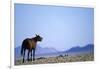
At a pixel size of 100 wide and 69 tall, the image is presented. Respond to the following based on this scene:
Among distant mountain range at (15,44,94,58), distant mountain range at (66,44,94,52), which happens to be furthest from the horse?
distant mountain range at (66,44,94,52)

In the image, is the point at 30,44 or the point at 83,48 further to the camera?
the point at 83,48

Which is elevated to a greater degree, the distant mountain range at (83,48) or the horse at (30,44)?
the horse at (30,44)

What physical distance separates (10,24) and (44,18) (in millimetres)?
353

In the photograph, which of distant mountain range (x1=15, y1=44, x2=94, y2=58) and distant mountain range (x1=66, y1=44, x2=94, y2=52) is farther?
distant mountain range (x1=66, y1=44, x2=94, y2=52)

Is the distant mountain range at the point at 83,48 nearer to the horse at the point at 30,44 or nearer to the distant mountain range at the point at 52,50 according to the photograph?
the distant mountain range at the point at 52,50

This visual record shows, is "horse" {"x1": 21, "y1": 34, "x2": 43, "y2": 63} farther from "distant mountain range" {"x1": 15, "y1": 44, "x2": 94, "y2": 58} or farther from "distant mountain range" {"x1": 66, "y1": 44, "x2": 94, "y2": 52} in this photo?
"distant mountain range" {"x1": 66, "y1": 44, "x2": 94, "y2": 52}

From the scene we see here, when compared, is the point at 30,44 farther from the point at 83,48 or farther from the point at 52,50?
the point at 83,48

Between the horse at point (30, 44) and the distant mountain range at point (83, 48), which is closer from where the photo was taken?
the horse at point (30, 44)

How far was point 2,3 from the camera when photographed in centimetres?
187

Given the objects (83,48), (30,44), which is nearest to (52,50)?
(30,44)

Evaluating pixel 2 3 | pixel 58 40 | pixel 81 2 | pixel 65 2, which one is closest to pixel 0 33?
pixel 2 3

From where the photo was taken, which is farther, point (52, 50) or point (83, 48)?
point (83, 48)

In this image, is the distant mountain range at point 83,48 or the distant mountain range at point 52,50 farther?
the distant mountain range at point 83,48

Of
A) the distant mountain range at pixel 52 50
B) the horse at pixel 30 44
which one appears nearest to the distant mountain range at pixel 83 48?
the distant mountain range at pixel 52 50
